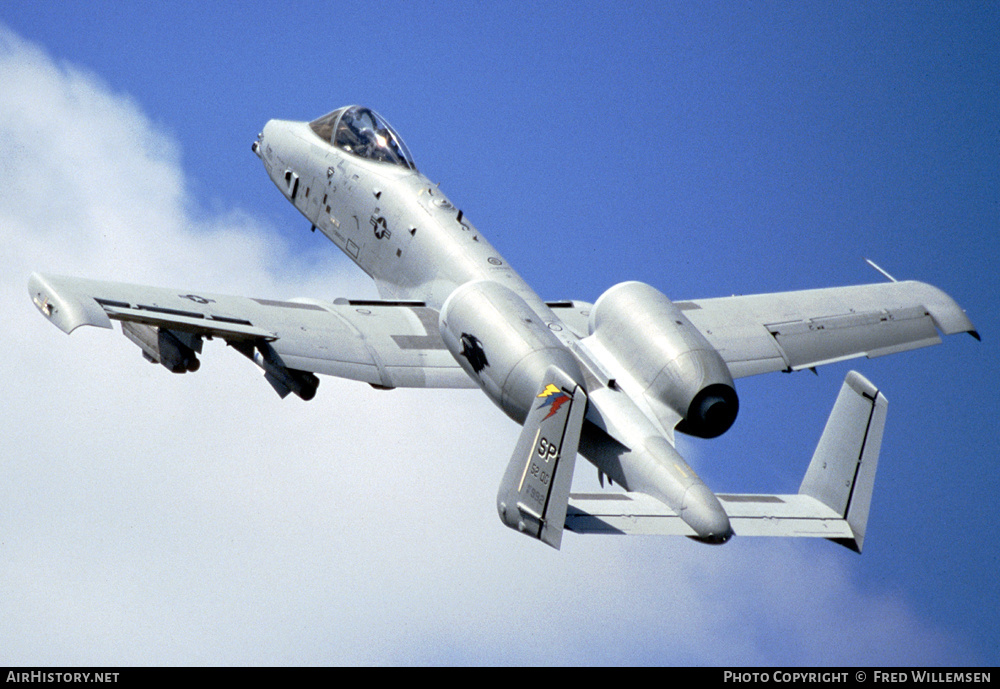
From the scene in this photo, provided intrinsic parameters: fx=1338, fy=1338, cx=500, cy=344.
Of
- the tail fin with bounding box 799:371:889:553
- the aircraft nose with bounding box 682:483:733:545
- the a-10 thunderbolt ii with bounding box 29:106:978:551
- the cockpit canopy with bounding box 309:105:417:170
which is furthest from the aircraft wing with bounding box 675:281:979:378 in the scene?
the cockpit canopy with bounding box 309:105:417:170

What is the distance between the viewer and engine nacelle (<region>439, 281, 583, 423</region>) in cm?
1628

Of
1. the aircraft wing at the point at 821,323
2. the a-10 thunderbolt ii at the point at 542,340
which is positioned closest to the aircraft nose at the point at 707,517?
the a-10 thunderbolt ii at the point at 542,340

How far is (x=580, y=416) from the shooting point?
47.6ft

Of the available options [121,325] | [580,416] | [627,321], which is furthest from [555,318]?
[121,325]

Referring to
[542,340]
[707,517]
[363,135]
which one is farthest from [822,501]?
[363,135]

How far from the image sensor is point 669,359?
1680 centimetres

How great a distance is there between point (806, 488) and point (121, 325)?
9645mm

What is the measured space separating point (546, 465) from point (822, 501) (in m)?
3.25

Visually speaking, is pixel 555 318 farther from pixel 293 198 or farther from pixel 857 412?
pixel 293 198

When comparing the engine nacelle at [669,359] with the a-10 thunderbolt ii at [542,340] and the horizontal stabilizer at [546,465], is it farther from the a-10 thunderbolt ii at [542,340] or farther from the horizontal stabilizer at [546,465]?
the horizontal stabilizer at [546,465]

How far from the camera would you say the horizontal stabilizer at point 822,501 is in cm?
1477

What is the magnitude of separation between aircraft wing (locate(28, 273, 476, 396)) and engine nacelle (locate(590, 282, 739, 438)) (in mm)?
2494

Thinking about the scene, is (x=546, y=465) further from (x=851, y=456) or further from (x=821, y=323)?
(x=821, y=323)

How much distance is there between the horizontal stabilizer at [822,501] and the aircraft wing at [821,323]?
4.53m
